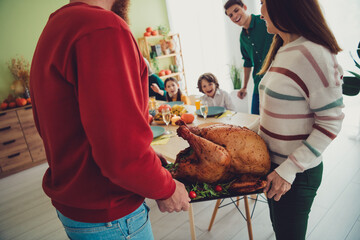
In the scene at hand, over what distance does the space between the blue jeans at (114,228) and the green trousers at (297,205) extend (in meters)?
0.56

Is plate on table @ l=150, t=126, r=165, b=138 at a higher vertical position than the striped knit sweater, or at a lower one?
lower

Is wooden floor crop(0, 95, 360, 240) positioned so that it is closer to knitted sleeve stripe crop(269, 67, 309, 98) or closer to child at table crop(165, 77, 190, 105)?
knitted sleeve stripe crop(269, 67, 309, 98)

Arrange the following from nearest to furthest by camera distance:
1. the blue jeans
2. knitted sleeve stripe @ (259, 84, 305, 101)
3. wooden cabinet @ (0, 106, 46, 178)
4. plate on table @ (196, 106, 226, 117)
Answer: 1. the blue jeans
2. knitted sleeve stripe @ (259, 84, 305, 101)
3. plate on table @ (196, 106, 226, 117)
4. wooden cabinet @ (0, 106, 46, 178)

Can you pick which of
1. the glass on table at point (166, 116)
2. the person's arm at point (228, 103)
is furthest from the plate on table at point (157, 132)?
the person's arm at point (228, 103)

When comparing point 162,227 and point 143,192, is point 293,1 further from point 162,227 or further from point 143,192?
point 162,227

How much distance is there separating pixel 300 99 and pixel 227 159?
13.2 inches

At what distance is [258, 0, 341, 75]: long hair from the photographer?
0.78 meters

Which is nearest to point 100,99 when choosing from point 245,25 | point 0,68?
point 245,25

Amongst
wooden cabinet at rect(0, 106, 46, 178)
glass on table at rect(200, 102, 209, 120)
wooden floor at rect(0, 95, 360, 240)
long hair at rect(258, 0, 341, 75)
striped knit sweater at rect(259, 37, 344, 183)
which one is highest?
long hair at rect(258, 0, 341, 75)

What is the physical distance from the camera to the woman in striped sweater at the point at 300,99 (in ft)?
2.55

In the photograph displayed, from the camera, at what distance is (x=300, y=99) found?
0.82 m

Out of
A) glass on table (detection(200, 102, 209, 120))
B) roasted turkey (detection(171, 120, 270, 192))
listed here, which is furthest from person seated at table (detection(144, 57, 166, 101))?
roasted turkey (detection(171, 120, 270, 192))

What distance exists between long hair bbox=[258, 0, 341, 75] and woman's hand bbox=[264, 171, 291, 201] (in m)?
0.48

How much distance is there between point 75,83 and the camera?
56 centimetres
